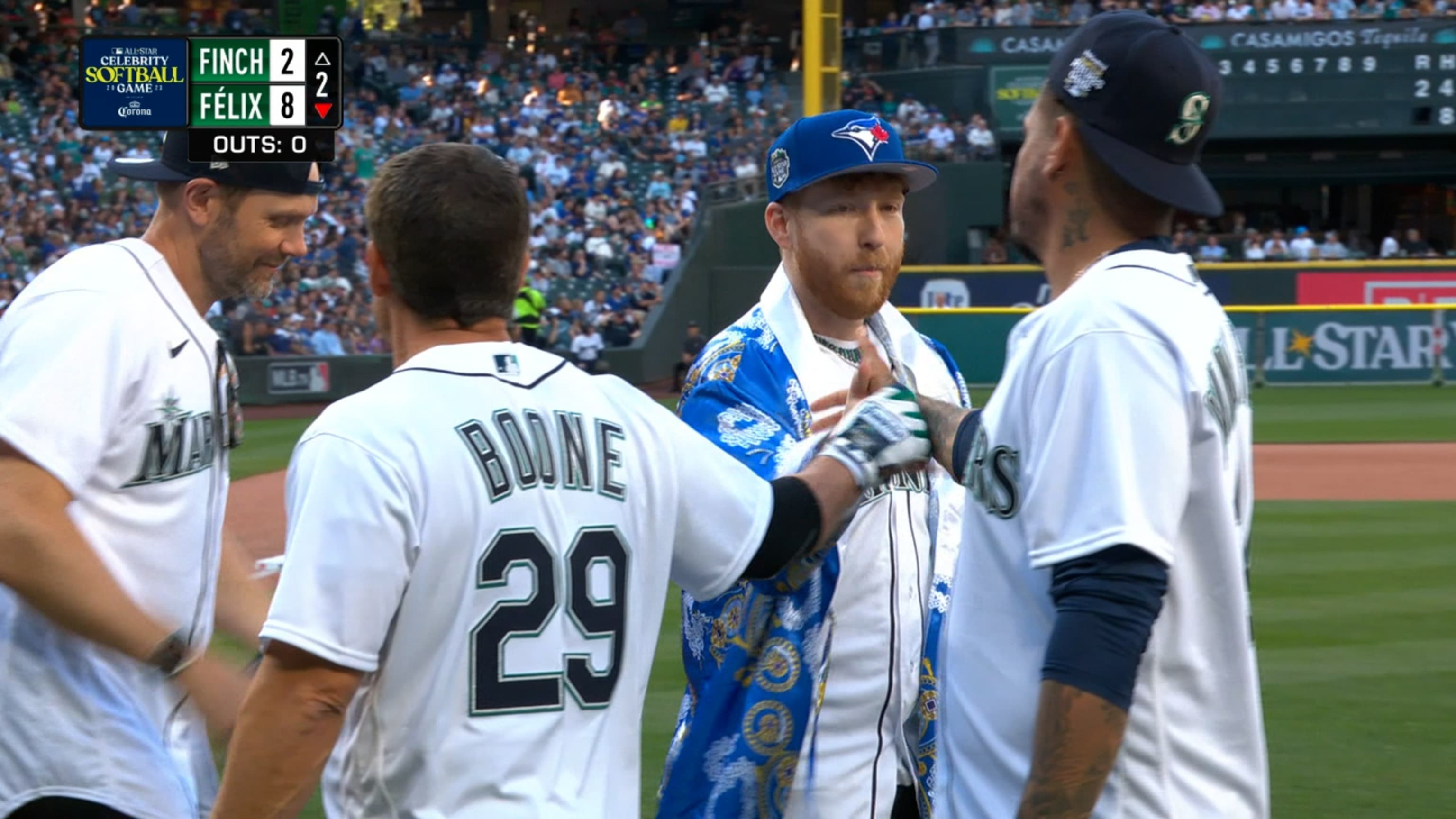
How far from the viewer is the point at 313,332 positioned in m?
23.2

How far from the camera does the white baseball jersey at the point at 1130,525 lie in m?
2.02

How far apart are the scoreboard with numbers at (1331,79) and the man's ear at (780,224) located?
89.7ft

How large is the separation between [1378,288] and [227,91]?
1904cm

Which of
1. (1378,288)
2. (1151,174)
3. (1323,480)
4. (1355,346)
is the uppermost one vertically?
(1378,288)

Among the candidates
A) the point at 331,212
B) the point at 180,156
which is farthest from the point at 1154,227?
the point at 331,212

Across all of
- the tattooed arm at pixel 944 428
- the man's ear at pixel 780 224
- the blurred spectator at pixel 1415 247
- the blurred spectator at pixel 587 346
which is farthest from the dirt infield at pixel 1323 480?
the blurred spectator at pixel 1415 247

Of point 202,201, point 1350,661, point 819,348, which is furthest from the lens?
point 1350,661

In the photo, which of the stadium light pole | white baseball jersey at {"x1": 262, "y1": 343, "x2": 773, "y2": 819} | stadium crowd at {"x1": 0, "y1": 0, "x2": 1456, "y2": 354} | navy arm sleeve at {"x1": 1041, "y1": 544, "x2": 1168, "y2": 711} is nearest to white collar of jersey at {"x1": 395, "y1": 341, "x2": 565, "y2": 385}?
white baseball jersey at {"x1": 262, "y1": 343, "x2": 773, "y2": 819}

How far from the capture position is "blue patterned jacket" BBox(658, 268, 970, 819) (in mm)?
3014

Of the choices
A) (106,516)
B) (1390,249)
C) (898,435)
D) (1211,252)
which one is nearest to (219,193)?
(106,516)

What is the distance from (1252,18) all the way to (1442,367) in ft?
36.0

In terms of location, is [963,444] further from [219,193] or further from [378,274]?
[219,193]

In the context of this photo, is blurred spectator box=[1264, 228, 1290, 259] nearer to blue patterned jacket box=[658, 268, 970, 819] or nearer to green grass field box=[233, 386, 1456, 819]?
green grass field box=[233, 386, 1456, 819]

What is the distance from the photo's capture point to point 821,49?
14.9 meters
